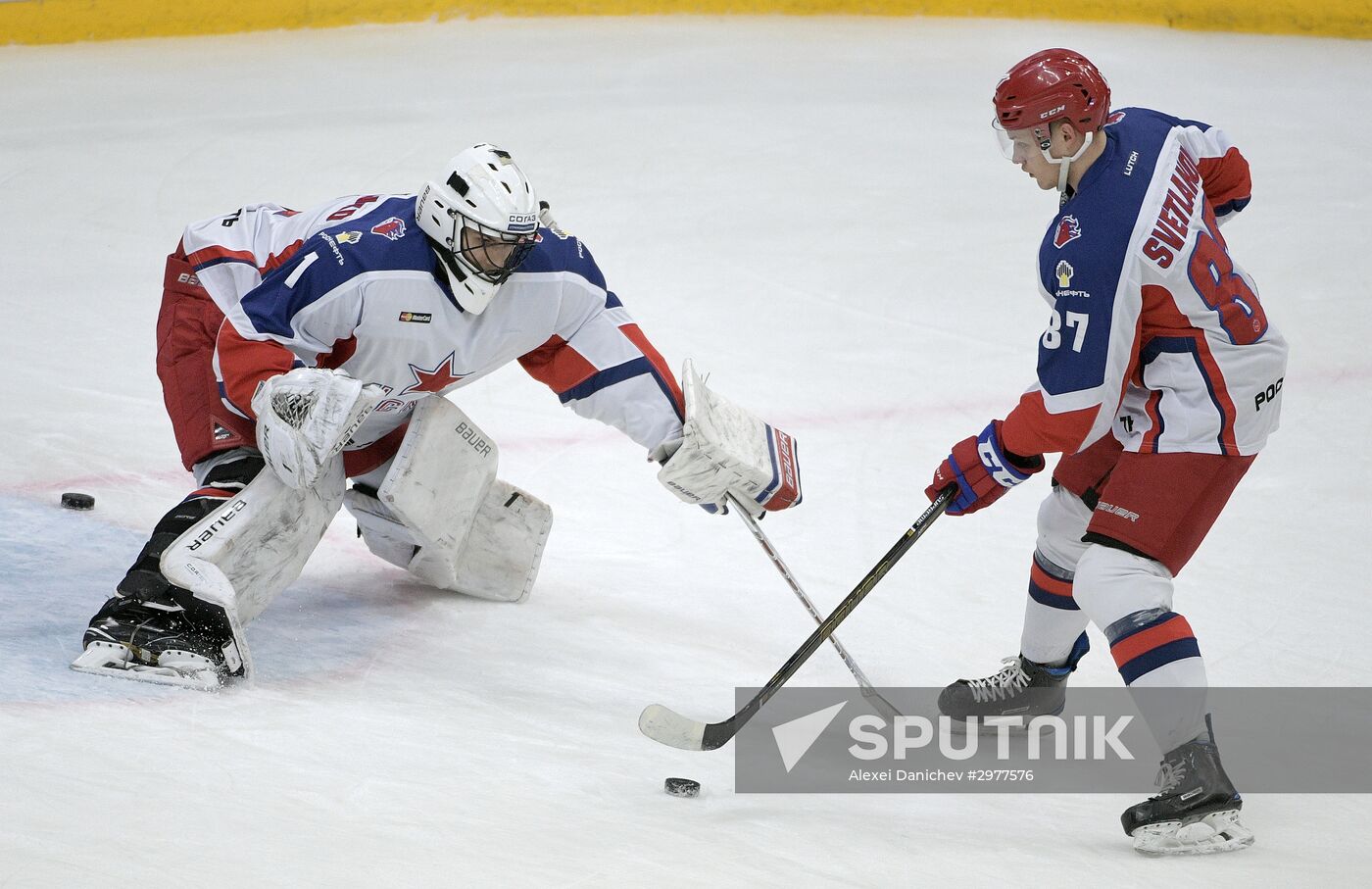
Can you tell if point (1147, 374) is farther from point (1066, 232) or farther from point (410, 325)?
point (410, 325)

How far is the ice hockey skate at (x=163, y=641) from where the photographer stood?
2627 millimetres

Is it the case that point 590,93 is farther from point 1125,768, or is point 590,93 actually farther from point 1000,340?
point 1125,768

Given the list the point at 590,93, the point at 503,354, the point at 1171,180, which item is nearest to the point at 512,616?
the point at 503,354

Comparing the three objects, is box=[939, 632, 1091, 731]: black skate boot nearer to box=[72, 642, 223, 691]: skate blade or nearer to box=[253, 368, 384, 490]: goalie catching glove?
box=[253, 368, 384, 490]: goalie catching glove

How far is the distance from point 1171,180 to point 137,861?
186cm

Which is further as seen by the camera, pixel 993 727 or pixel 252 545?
pixel 993 727

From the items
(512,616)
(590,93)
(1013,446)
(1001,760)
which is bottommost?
(1001,760)

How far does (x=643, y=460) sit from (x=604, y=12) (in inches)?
175

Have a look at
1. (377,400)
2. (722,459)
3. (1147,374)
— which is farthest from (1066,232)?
(377,400)

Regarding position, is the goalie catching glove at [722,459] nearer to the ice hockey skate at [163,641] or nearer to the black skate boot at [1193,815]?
the ice hockey skate at [163,641]

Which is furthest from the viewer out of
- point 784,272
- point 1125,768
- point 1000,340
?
point 784,272

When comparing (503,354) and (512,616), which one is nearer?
(503,354)

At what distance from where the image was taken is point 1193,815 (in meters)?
2.20

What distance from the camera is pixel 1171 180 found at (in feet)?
7.78
